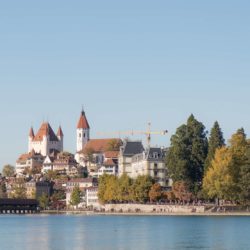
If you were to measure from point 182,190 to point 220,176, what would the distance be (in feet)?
46.3

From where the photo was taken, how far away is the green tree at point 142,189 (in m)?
139

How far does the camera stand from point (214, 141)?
12388 cm

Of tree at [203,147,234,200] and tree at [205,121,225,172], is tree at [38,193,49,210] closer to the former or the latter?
tree at [205,121,225,172]

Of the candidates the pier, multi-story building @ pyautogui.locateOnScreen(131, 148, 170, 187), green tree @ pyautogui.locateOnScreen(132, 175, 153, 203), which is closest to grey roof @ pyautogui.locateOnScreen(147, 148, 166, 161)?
multi-story building @ pyautogui.locateOnScreen(131, 148, 170, 187)

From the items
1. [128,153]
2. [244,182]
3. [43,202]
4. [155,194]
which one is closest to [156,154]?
[128,153]

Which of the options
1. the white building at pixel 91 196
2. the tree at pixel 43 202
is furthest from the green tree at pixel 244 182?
the tree at pixel 43 202

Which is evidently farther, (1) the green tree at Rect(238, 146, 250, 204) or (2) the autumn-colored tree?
(2) the autumn-colored tree

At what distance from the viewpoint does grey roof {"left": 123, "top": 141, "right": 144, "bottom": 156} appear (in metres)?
176

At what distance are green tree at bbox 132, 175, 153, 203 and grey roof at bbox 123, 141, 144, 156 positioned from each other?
3462 centimetres

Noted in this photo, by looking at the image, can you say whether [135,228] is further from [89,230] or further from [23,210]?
[23,210]

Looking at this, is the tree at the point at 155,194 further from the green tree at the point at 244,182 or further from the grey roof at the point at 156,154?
the green tree at the point at 244,182

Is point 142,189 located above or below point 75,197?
below

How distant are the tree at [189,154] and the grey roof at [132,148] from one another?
48072 millimetres

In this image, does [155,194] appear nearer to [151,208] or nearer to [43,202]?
[151,208]
